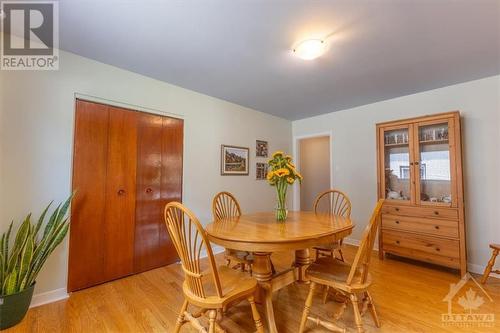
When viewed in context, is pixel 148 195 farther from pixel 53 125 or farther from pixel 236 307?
pixel 236 307

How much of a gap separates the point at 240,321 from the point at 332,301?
2.78 feet

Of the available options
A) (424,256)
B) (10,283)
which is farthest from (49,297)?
(424,256)

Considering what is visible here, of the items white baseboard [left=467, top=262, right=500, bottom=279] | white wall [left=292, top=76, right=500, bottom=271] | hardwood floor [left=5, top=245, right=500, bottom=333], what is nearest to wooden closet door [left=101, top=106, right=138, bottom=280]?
hardwood floor [left=5, top=245, right=500, bottom=333]

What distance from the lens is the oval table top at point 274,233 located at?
143cm

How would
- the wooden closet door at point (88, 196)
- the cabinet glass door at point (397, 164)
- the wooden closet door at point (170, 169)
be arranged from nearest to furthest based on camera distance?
the wooden closet door at point (88, 196) < the wooden closet door at point (170, 169) < the cabinet glass door at point (397, 164)

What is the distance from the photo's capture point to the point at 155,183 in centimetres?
279

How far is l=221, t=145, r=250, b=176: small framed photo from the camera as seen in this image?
11.6 ft

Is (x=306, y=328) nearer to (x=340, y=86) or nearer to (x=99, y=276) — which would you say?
(x=99, y=276)

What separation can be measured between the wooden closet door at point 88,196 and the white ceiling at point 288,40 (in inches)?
25.6

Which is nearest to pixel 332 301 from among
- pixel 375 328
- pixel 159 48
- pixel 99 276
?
pixel 375 328

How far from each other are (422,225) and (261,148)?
2535 mm

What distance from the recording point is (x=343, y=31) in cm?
185

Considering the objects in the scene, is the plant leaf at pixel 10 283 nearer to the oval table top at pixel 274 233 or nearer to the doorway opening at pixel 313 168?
the oval table top at pixel 274 233

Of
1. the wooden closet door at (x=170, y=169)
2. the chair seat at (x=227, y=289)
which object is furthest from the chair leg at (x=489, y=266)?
the wooden closet door at (x=170, y=169)
